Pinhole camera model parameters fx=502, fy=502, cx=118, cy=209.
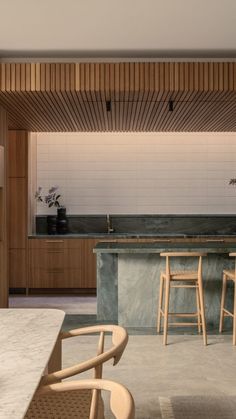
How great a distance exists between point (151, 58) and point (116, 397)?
15.6 feet

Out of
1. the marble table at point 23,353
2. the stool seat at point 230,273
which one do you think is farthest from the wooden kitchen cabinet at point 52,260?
the marble table at point 23,353

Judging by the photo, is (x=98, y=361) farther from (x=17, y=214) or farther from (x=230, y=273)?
(x=17, y=214)

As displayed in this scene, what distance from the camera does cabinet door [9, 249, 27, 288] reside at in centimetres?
820

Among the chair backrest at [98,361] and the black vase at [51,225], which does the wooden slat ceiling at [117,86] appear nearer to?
the black vase at [51,225]

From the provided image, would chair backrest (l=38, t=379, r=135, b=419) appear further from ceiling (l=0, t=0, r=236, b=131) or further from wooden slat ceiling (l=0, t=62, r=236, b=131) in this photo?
wooden slat ceiling (l=0, t=62, r=236, b=131)

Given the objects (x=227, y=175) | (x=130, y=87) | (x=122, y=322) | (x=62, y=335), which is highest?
(x=130, y=87)

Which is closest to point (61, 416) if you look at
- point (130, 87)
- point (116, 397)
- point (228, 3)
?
point (116, 397)

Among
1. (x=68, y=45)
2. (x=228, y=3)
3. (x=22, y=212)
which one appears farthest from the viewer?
(x=22, y=212)

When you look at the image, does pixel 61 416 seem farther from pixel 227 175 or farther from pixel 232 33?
pixel 227 175

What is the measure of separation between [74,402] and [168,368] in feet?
7.72

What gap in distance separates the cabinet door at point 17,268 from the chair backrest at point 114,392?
6.43m

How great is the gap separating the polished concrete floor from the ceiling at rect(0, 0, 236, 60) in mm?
3112

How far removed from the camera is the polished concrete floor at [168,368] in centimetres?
380

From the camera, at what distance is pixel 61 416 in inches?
87.4
